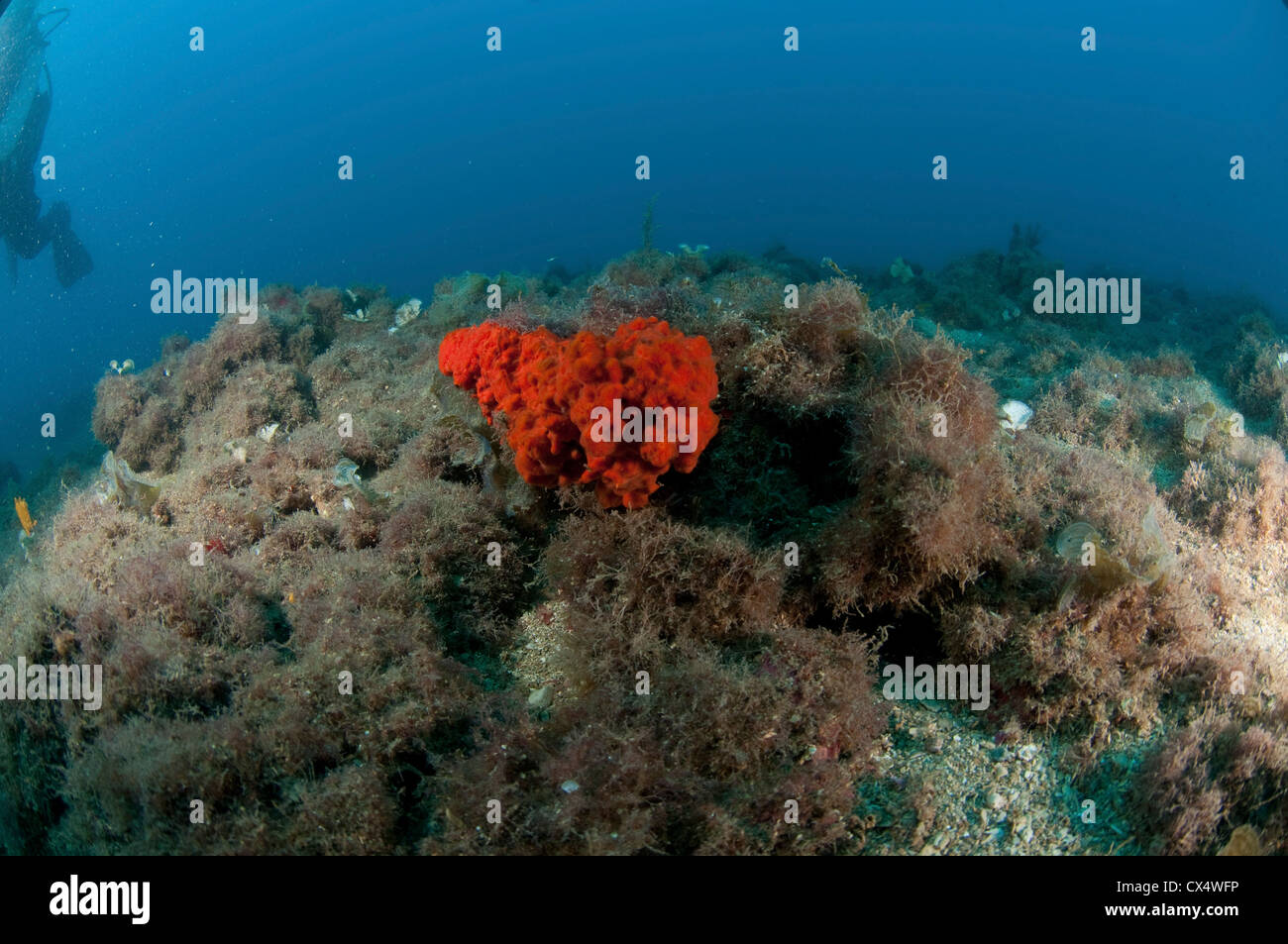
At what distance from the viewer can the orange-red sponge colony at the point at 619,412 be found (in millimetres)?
3934

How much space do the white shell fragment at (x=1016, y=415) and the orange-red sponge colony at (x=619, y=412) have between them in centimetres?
402

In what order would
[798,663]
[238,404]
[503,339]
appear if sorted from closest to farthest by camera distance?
1. [798,663]
2. [503,339]
3. [238,404]

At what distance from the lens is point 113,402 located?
1078 cm

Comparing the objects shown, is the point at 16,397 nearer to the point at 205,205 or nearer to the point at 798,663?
the point at 798,663

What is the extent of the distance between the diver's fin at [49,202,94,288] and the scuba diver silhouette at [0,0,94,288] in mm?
55

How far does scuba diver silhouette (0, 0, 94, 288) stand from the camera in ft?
72.1

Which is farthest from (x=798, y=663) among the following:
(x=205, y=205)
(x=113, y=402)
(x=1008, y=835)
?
(x=205, y=205)

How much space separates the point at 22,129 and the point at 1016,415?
115 ft

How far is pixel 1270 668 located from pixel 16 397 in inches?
2217

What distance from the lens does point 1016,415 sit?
6.91 metres
